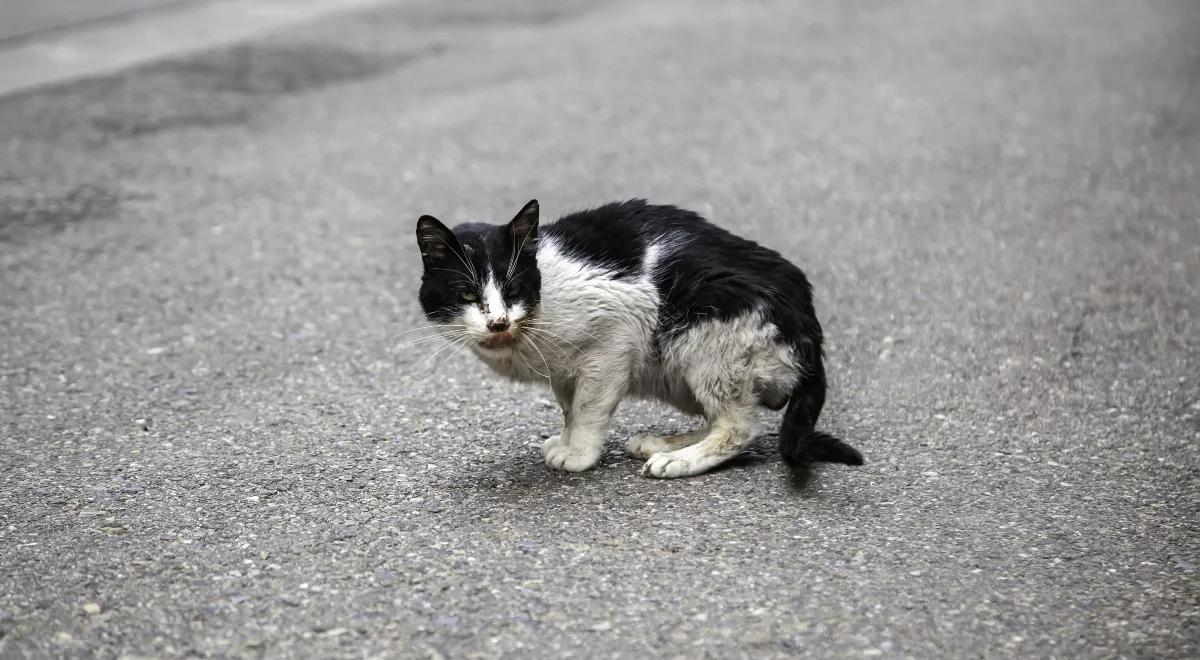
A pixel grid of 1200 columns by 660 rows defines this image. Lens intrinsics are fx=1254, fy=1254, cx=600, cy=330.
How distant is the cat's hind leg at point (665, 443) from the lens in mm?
4207

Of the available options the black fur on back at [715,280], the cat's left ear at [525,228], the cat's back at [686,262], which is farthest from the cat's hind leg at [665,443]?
the cat's left ear at [525,228]

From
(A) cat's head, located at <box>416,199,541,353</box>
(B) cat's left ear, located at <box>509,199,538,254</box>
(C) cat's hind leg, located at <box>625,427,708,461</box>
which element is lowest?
(C) cat's hind leg, located at <box>625,427,708,461</box>

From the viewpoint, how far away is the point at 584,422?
407cm

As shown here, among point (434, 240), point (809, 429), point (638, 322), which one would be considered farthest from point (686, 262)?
point (434, 240)

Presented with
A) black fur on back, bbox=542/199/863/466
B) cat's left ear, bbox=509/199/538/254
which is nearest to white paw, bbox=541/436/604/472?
black fur on back, bbox=542/199/863/466

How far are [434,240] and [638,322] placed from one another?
2.30ft

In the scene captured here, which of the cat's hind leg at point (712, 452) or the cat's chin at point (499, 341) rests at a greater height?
the cat's chin at point (499, 341)

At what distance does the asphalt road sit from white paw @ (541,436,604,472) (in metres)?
0.04

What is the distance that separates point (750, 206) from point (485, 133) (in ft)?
7.00

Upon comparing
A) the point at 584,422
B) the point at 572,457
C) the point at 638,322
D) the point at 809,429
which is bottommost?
the point at 572,457

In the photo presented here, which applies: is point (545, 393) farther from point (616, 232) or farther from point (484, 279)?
point (484, 279)

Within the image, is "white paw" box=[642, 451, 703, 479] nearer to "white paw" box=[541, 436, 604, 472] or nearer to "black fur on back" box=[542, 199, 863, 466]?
"white paw" box=[541, 436, 604, 472]

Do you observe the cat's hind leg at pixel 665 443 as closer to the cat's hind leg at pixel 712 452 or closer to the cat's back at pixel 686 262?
the cat's hind leg at pixel 712 452

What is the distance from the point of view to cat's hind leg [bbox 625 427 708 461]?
421cm
